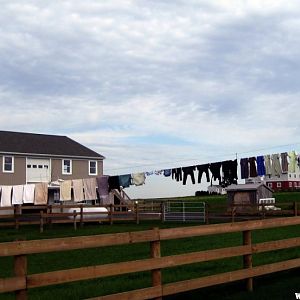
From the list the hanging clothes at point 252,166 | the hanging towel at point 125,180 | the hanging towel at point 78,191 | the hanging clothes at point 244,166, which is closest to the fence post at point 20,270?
the hanging clothes at point 252,166

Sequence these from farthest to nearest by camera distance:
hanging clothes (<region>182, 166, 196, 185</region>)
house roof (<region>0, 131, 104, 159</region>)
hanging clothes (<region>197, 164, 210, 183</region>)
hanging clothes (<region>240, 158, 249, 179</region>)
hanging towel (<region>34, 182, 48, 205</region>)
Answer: house roof (<region>0, 131, 104, 159</region>)
hanging towel (<region>34, 182, 48, 205</region>)
hanging clothes (<region>182, 166, 196, 185</region>)
hanging clothes (<region>197, 164, 210, 183</region>)
hanging clothes (<region>240, 158, 249, 179</region>)

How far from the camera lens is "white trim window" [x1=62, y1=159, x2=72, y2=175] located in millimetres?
46562

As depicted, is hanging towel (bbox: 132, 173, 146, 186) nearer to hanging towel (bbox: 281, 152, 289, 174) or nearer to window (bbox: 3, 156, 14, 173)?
hanging towel (bbox: 281, 152, 289, 174)

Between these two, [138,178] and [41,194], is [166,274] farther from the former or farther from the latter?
[41,194]

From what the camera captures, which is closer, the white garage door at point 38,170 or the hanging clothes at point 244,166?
the hanging clothes at point 244,166

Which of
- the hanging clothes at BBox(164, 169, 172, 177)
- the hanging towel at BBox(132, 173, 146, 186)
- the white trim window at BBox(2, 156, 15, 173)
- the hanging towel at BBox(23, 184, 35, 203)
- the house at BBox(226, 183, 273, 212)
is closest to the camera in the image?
the hanging clothes at BBox(164, 169, 172, 177)

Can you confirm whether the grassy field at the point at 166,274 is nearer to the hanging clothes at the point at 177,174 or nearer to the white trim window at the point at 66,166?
the hanging clothes at the point at 177,174

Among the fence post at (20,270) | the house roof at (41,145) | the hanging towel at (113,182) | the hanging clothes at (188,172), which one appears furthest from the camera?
the house roof at (41,145)

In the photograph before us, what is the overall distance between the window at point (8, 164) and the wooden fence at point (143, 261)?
37536 mm

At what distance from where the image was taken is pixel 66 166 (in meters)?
46.8

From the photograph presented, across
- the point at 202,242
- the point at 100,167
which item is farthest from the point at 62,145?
the point at 202,242

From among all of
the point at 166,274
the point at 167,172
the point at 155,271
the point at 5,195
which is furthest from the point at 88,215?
the point at 155,271

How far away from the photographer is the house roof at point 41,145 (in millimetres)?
44969

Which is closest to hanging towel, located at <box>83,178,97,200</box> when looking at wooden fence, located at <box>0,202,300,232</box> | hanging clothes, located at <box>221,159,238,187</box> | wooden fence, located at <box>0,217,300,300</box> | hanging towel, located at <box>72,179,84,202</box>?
hanging towel, located at <box>72,179,84,202</box>
